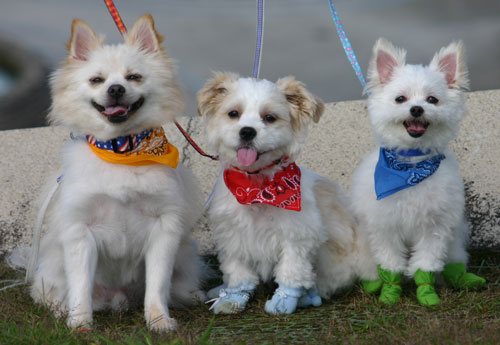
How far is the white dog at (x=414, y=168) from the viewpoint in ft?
11.0

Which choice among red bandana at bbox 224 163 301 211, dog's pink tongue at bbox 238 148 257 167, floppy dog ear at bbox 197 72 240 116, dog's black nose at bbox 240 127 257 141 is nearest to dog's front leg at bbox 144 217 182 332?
red bandana at bbox 224 163 301 211

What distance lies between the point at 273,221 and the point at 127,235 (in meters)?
Result: 0.91

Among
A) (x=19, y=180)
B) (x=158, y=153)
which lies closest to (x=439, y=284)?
(x=158, y=153)

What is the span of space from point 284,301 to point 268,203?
621 millimetres

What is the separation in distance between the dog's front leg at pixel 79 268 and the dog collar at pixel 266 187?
0.93 meters

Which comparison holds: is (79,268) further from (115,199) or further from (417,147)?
(417,147)

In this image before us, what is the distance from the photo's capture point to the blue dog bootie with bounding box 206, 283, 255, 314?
3.55 meters

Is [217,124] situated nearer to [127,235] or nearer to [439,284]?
[127,235]

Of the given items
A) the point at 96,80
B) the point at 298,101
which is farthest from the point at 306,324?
the point at 96,80

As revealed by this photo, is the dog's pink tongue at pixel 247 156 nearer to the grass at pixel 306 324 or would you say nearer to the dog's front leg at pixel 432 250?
the grass at pixel 306 324

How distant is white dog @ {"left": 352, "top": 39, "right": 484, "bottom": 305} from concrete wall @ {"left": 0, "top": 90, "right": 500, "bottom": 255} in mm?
1557

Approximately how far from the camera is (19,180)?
18.6 feet

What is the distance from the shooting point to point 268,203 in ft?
11.5

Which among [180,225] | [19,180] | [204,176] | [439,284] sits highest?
[439,284]
